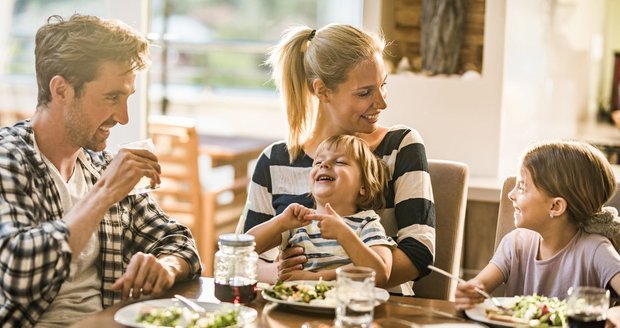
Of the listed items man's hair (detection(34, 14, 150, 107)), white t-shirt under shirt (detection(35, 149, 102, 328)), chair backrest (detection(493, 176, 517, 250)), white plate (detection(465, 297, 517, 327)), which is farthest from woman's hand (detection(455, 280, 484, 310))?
man's hair (detection(34, 14, 150, 107))

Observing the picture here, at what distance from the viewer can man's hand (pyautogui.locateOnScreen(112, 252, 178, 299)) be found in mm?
1954

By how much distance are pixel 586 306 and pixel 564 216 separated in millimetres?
505

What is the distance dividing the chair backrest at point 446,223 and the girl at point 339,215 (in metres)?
0.20

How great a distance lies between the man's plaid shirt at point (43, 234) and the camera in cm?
184

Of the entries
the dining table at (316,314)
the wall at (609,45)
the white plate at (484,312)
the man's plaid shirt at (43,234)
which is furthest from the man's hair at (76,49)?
the wall at (609,45)

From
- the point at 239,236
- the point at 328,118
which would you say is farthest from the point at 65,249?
the point at 328,118

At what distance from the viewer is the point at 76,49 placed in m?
2.12

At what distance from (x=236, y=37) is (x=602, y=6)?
243 inches

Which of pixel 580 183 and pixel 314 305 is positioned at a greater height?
pixel 580 183

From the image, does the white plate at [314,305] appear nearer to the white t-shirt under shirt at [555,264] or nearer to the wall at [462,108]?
the white t-shirt under shirt at [555,264]

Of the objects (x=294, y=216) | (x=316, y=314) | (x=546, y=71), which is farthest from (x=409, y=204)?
(x=546, y=71)

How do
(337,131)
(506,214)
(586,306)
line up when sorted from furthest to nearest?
(337,131) → (506,214) → (586,306)

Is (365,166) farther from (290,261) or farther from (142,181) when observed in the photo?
(142,181)

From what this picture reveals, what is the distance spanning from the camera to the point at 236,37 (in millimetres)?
10844
